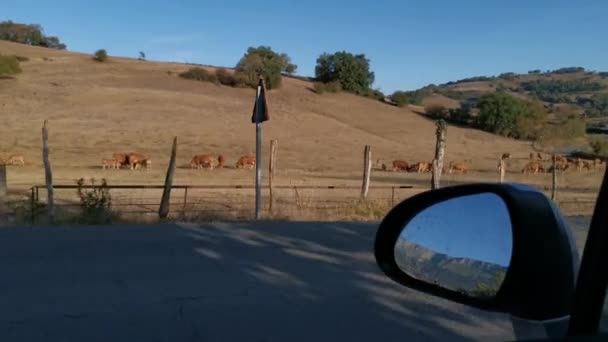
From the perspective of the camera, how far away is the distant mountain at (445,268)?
242 cm

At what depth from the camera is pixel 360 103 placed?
3374 inches

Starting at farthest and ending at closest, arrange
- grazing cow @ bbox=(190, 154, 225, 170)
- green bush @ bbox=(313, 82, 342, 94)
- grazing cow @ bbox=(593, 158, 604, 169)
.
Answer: green bush @ bbox=(313, 82, 342, 94)
grazing cow @ bbox=(593, 158, 604, 169)
grazing cow @ bbox=(190, 154, 225, 170)

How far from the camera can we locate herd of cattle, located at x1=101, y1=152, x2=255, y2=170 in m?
39.1

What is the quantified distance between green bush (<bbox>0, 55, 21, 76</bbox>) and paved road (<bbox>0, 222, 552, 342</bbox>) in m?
62.4

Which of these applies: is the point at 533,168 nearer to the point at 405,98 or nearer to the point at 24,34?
the point at 405,98

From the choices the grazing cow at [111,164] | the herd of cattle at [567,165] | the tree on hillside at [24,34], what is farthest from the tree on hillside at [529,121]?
the tree on hillside at [24,34]

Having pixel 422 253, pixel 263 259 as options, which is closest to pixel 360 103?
pixel 263 259

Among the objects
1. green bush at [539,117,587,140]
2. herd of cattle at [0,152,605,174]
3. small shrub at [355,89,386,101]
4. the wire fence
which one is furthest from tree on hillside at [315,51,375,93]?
the wire fence

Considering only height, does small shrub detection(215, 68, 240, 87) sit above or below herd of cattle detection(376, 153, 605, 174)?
above

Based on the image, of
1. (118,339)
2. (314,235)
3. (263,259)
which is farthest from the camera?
(314,235)

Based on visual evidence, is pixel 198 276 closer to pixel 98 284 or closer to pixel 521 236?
pixel 98 284

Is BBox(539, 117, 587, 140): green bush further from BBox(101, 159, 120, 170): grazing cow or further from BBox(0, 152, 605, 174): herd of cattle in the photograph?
BBox(101, 159, 120, 170): grazing cow

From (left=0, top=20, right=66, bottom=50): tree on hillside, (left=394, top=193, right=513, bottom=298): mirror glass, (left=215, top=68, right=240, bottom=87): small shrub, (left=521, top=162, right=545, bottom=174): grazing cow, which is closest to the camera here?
(left=394, top=193, right=513, bottom=298): mirror glass

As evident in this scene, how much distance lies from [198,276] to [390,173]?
35713 mm
